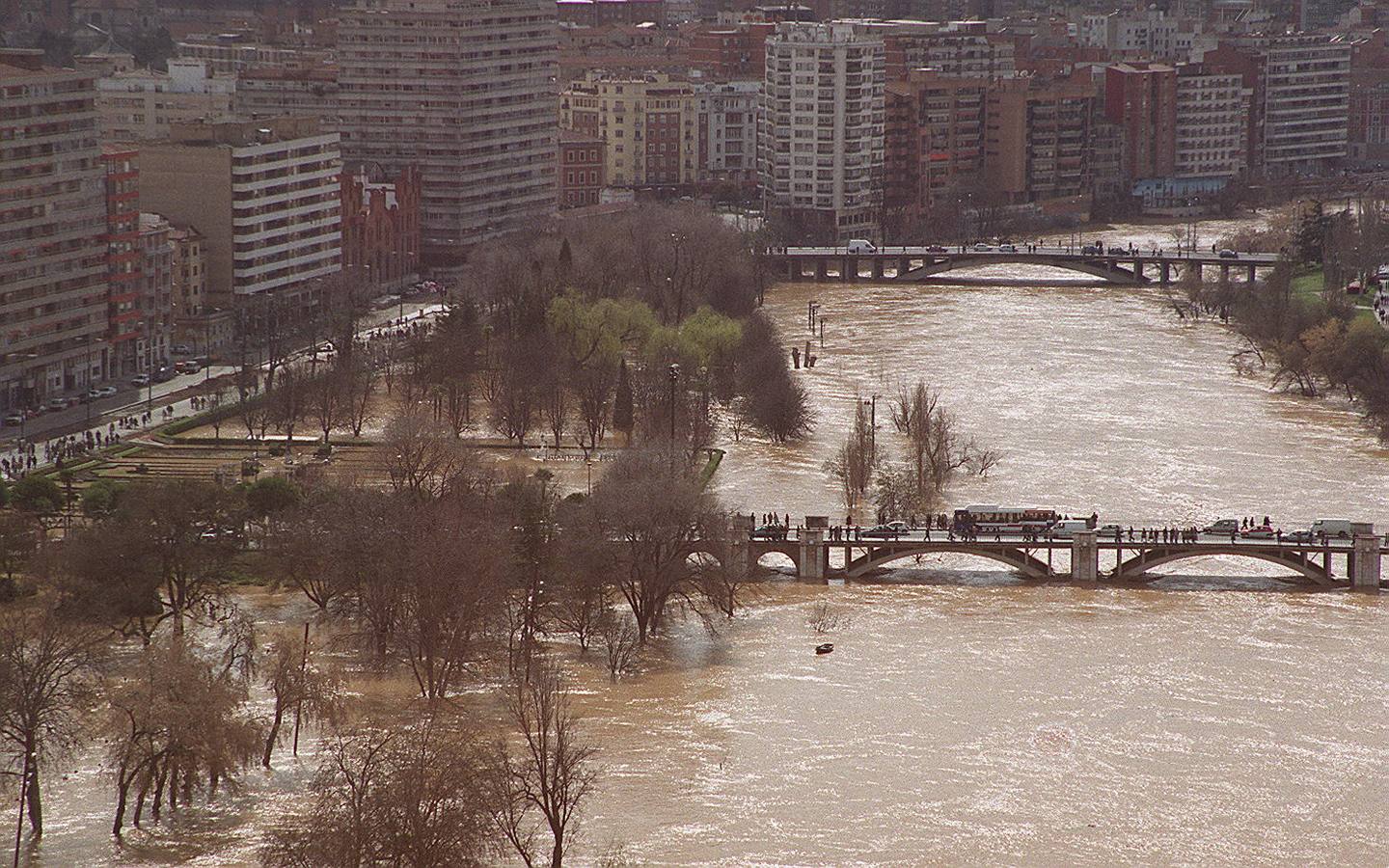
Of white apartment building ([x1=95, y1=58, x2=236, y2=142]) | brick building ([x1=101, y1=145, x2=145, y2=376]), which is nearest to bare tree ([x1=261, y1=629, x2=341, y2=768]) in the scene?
brick building ([x1=101, y1=145, x2=145, y2=376])

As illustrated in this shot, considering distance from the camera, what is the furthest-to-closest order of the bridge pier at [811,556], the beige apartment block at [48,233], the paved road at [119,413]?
the beige apartment block at [48,233] < the paved road at [119,413] < the bridge pier at [811,556]

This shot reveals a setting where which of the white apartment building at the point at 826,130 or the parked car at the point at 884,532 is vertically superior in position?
the white apartment building at the point at 826,130

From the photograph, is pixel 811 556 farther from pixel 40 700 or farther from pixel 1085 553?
pixel 40 700

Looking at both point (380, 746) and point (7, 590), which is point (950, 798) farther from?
point (7, 590)

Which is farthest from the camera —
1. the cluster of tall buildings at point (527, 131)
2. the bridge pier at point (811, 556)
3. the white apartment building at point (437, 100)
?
the white apartment building at point (437, 100)

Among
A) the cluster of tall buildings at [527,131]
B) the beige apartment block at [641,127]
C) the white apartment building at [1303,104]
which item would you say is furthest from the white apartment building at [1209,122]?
the beige apartment block at [641,127]

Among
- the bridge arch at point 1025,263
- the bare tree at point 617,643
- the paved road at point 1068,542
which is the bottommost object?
the bare tree at point 617,643

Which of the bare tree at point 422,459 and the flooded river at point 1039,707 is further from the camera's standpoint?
the bare tree at point 422,459

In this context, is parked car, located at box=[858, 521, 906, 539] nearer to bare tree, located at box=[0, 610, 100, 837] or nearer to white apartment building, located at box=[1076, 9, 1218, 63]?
bare tree, located at box=[0, 610, 100, 837]

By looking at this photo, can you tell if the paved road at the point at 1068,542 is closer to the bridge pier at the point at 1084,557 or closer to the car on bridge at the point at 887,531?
the car on bridge at the point at 887,531
